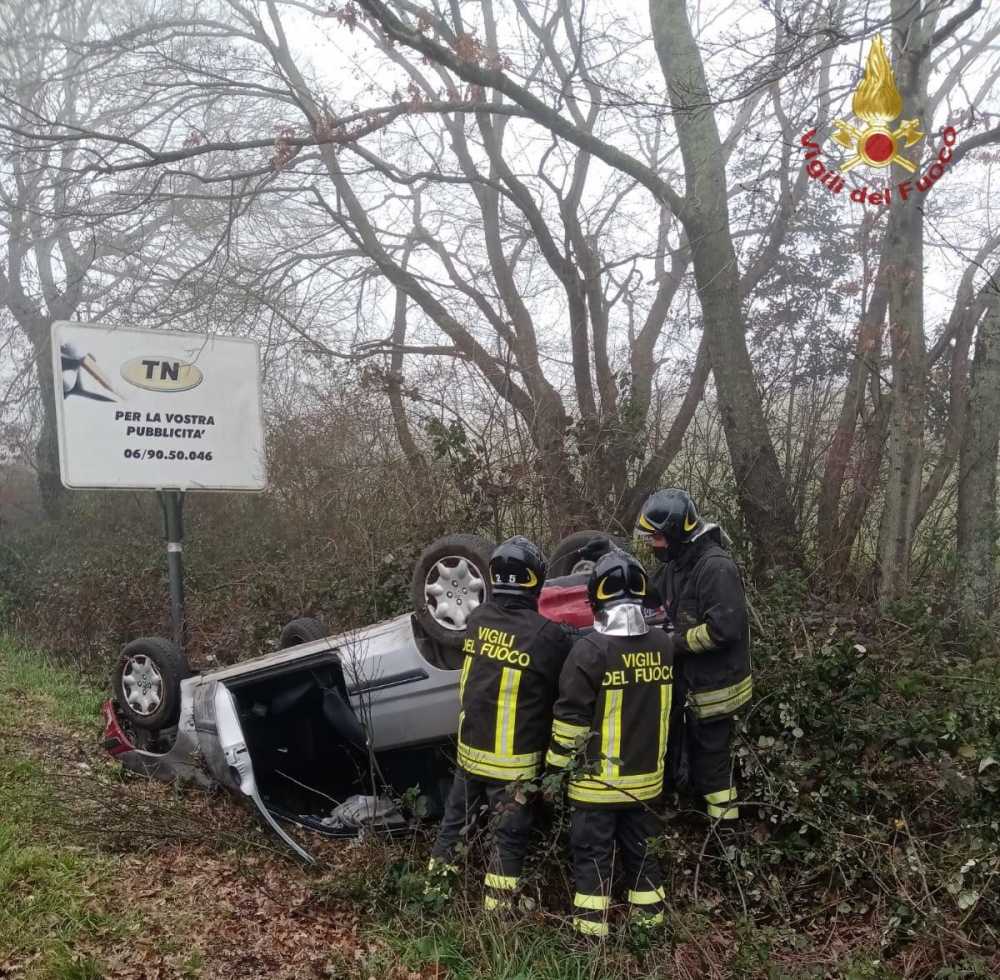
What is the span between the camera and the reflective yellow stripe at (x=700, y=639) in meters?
4.30

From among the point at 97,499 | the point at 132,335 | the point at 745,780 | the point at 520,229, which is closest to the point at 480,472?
the point at 132,335

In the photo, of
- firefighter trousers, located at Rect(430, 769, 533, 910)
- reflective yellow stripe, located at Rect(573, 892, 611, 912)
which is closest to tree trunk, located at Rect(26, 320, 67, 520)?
firefighter trousers, located at Rect(430, 769, 533, 910)

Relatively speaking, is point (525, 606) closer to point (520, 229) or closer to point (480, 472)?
point (480, 472)

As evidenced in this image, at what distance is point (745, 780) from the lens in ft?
14.8

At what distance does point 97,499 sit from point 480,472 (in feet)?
30.6

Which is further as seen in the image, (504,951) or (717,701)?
(717,701)

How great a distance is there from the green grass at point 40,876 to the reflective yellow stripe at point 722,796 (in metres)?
2.73

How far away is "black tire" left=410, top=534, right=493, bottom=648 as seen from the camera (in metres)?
5.02

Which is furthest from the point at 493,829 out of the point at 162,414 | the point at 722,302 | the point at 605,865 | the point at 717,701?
the point at 162,414

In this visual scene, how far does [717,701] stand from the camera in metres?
4.39

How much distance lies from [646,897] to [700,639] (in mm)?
1164

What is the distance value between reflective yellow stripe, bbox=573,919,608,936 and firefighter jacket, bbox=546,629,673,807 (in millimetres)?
468

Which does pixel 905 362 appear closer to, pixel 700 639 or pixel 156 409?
pixel 700 639

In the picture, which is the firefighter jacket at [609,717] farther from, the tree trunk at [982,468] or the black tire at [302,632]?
the tree trunk at [982,468]
